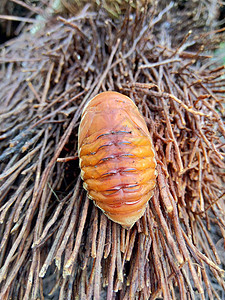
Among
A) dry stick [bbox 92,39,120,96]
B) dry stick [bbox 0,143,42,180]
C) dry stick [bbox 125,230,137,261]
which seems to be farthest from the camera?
dry stick [bbox 92,39,120,96]

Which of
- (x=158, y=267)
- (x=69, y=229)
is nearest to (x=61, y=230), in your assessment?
(x=69, y=229)

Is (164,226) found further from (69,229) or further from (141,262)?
(69,229)

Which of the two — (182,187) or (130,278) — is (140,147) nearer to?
(182,187)

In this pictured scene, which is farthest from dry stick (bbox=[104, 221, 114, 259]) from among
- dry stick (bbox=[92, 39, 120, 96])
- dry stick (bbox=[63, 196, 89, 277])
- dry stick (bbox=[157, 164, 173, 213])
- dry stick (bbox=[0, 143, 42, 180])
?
dry stick (bbox=[92, 39, 120, 96])

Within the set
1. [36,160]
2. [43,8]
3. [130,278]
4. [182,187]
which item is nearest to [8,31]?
[43,8]

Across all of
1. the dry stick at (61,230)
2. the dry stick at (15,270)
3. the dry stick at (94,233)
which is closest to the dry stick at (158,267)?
the dry stick at (94,233)

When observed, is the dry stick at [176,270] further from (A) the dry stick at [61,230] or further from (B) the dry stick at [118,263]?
(A) the dry stick at [61,230]

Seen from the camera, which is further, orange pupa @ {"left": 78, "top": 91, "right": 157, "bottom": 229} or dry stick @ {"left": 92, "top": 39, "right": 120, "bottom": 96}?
dry stick @ {"left": 92, "top": 39, "right": 120, "bottom": 96}

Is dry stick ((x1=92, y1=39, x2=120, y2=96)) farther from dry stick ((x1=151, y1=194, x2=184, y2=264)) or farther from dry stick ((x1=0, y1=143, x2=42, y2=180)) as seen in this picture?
dry stick ((x1=151, y1=194, x2=184, y2=264))
